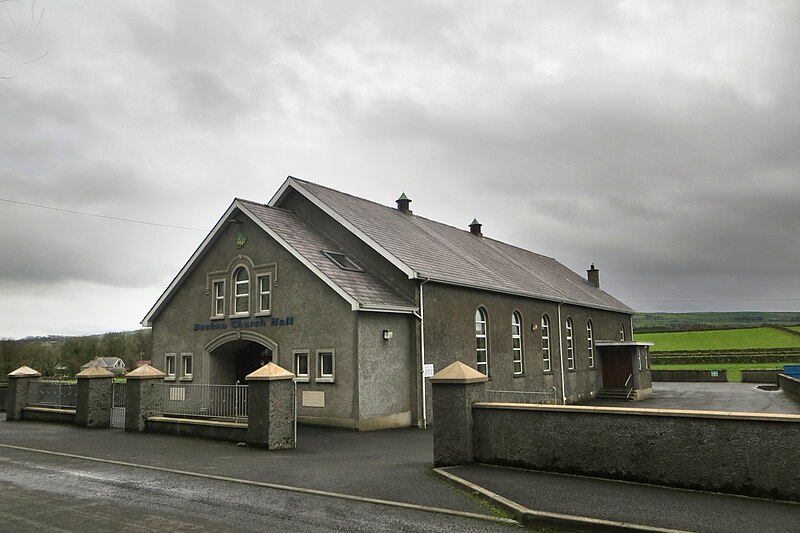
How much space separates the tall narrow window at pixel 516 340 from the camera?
2528 cm

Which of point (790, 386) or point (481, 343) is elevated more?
point (481, 343)

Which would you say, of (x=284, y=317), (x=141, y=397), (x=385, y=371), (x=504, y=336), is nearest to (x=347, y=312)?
(x=385, y=371)

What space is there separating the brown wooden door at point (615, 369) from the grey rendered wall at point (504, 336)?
20.7 inches

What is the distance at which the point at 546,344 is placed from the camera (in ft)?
92.9

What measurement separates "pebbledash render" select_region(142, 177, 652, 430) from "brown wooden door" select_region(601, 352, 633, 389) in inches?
263

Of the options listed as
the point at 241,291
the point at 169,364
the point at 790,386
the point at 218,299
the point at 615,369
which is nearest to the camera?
the point at 241,291

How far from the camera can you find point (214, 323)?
22125 mm

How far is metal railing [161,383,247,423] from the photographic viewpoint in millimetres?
16500

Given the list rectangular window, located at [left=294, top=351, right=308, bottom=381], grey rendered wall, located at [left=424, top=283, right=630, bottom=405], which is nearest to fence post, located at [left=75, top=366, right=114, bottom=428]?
rectangular window, located at [left=294, top=351, right=308, bottom=381]

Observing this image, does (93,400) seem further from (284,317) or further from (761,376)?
(761,376)

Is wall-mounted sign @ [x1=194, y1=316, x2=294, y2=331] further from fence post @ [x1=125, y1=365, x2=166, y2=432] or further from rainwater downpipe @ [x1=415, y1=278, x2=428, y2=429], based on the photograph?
rainwater downpipe @ [x1=415, y1=278, x2=428, y2=429]

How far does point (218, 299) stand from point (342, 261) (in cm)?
511

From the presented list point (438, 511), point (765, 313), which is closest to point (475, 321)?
point (438, 511)

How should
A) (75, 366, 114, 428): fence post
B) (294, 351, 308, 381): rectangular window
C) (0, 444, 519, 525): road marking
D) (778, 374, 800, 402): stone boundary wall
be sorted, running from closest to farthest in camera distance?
(0, 444, 519, 525): road marking < (75, 366, 114, 428): fence post < (294, 351, 308, 381): rectangular window < (778, 374, 800, 402): stone boundary wall
